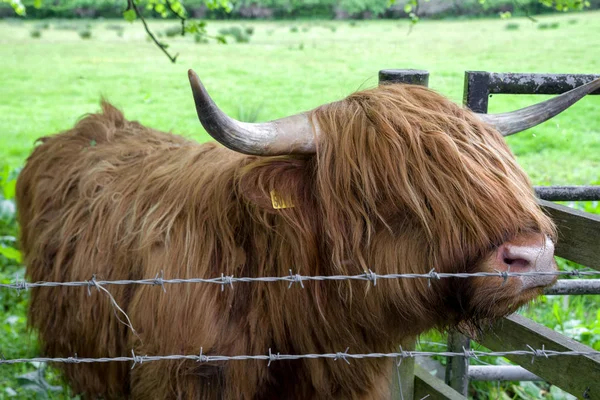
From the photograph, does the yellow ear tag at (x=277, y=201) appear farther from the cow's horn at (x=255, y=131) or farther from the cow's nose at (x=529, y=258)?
the cow's nose at (x=529, y=258)

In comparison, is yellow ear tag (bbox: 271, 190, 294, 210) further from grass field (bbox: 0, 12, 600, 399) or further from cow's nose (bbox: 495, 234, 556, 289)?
grass field (bbox: 0, 12, 600, 399)

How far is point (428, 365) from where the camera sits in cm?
396

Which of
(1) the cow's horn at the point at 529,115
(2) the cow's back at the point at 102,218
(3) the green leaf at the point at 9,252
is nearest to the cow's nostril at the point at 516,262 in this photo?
(1) the cow's horn at the point at 529,115

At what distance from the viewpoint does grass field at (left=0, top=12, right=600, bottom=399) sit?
7.20 meters

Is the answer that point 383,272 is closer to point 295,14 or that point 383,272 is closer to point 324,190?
point 324,190

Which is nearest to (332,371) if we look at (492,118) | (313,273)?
Result: (313,273)

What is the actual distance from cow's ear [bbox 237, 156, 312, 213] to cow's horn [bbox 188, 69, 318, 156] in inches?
3.6

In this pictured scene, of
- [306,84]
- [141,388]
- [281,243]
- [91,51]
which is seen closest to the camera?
[281,243]

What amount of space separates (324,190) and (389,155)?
25 centimetres

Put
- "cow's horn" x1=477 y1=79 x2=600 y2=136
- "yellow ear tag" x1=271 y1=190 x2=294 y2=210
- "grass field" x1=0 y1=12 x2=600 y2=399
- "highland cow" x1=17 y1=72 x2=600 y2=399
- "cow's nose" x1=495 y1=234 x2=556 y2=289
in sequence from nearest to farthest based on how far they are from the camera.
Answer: "cow's nose" x1=495 y1=234 x2=556 y2=289
"highland cow" x1=17 y1=72 x2=600 y2=399
"yellow ear tag" x1=271 y1=190 x2=294 y2=210
"cow's horn" x1=477 y1=79 x2=600 y2=136
"grass field" x1=0 y1=12 x2=600 y2=399

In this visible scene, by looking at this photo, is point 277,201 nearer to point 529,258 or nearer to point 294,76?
point 529,258

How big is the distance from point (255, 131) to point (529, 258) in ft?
3.06

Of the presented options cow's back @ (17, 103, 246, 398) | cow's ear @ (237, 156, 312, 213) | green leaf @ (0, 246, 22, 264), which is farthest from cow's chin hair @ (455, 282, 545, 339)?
green leaf @ (0, 246, 22, 264)

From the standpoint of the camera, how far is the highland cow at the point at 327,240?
204 centimetres
